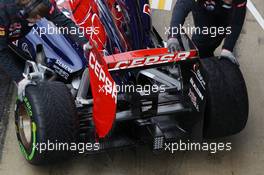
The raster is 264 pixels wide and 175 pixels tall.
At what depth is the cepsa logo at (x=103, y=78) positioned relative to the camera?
452 cm

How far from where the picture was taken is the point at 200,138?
544 centimetres

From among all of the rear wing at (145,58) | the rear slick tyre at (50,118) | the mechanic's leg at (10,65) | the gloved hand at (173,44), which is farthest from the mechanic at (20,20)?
the gloved hand at (173,44)

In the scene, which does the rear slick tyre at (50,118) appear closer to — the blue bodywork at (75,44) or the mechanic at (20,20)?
the mechanic at (20,20)

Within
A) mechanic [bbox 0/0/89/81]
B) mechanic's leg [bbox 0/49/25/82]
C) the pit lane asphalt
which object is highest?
mechanic [bbox 0/0/89/81]

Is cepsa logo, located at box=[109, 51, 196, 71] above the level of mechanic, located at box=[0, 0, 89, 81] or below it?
below

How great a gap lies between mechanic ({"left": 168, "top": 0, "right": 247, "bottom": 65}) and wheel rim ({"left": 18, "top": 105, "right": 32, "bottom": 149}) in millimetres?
1413

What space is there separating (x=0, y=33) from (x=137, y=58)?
1.39 metres

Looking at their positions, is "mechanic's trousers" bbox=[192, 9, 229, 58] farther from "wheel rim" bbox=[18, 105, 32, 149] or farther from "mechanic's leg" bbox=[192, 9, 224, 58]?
"wheel rim" bbox=[18, 105, 32, 149]

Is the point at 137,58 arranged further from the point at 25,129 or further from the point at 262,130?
the point at 262,130

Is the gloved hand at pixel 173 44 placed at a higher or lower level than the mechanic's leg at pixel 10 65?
lower

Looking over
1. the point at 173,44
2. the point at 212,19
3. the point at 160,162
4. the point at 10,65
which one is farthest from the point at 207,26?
the point at 10,65

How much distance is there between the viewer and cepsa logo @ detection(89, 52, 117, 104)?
452cm

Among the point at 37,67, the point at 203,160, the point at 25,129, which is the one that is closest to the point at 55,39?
the point at 37,67

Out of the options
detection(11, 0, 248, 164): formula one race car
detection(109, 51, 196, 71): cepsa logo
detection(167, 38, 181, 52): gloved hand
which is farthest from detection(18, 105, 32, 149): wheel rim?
detection(167, 38, 181, 52): gloved hand
